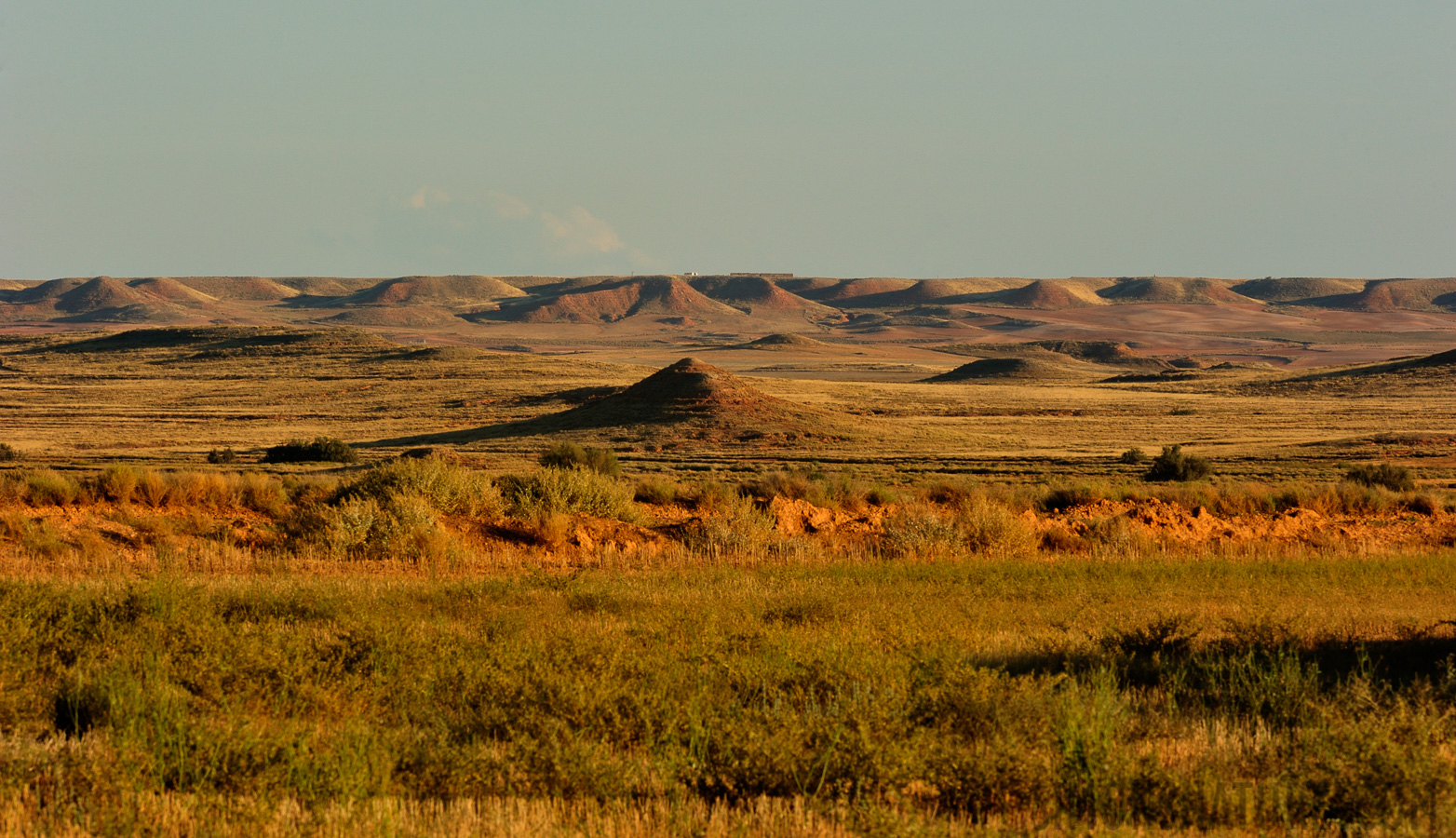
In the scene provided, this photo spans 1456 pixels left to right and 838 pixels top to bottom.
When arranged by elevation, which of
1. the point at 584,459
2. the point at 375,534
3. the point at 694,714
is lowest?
the point at 584,459

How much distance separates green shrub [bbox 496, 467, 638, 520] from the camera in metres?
16.8

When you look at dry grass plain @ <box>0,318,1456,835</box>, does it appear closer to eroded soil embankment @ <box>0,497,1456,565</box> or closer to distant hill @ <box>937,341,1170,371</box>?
eroded soil embankment @ <box>0,497,1456,565</box>

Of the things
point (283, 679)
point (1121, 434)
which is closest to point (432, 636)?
point (283, 679)

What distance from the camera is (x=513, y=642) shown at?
8.32 metres

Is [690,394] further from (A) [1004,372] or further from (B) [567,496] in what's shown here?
(A) [1004,372]

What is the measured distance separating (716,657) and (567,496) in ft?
31.3

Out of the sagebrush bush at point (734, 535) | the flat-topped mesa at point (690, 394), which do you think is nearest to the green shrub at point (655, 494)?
the sagebrush bush at point (734, 535)

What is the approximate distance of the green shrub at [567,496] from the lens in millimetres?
16781

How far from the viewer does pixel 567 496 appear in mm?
17094

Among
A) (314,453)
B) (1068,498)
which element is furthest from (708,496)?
(314,453)

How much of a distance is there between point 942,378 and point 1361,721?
96.2m

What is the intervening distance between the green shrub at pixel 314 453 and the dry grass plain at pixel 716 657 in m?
17.7

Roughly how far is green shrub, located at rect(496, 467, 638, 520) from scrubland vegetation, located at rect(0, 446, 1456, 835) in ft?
6.31

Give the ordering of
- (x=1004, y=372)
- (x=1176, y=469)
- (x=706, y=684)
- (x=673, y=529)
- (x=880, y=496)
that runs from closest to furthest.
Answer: (x=706, y=684), (x=673, y=529), (x=880, y=496), (x=1176, y=469), (x=1004, y=372)
